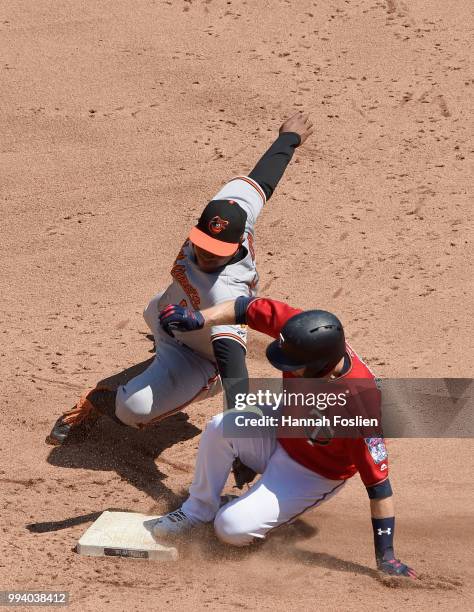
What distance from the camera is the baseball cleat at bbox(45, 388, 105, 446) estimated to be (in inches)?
252

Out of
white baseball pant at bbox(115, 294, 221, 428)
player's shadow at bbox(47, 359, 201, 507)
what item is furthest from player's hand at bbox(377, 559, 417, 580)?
white baseball pant at bbox(115, 294, 221, 428)

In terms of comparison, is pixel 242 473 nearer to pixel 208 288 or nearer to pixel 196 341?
pixel 196 341

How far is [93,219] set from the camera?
879cm

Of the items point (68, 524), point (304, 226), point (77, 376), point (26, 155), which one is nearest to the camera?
point (68, 524)

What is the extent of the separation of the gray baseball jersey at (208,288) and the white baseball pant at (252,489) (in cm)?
64

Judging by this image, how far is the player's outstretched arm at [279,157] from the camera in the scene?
22.5ft

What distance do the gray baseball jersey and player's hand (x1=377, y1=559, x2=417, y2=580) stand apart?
1420mm

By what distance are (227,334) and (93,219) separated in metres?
3.25

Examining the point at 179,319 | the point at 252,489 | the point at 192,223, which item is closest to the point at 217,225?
the point at 179,319

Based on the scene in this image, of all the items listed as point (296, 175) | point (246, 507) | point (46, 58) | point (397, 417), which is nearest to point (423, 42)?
point (296, 175)

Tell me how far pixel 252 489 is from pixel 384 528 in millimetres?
735

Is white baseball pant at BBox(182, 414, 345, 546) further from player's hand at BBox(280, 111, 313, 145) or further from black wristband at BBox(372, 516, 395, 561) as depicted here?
player's hand at BBox(280, 111, 313, 145)

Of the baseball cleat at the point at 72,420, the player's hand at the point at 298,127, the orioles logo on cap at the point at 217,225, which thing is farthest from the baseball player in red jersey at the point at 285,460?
the player's hand at the point at 298,127

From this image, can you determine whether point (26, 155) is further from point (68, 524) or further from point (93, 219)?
point (68, 524)
